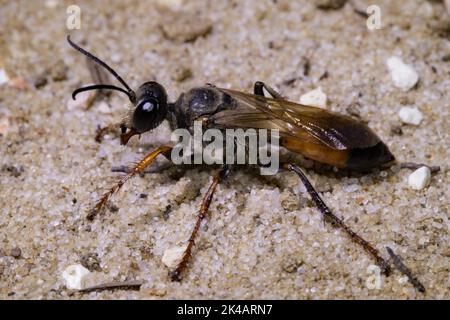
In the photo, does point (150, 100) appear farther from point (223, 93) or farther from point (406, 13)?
point (406, 13)

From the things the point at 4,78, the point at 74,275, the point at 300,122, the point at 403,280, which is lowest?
the point at 403,280

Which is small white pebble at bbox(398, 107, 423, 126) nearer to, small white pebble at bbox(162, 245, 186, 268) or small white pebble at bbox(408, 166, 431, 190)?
small white pebble at bbox(408, 166, 431, 190)

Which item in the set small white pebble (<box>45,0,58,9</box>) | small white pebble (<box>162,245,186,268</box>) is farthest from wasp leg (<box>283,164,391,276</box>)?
small white pebble (<box>45,0,58,9</box>)

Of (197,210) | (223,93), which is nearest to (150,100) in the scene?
(223,93)

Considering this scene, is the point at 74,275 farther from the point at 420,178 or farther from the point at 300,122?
the point at 420,178

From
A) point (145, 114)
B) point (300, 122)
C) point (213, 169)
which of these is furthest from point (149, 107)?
point (300, 122)
